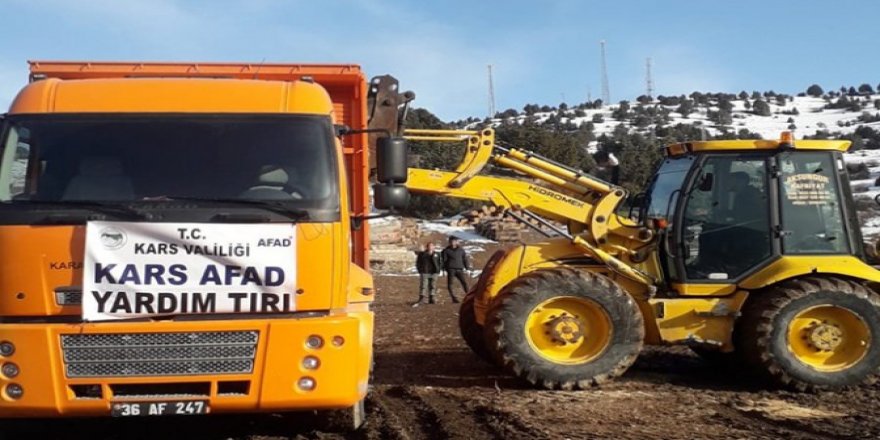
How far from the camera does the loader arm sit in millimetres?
9219

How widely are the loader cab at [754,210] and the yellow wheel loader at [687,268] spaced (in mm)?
14

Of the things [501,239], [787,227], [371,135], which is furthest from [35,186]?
[501,239]

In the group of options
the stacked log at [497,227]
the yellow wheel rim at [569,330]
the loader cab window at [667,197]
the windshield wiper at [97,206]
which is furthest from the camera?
the stacked log at [497,227]

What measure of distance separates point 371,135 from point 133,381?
3.34 metres

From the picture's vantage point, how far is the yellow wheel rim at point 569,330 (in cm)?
869

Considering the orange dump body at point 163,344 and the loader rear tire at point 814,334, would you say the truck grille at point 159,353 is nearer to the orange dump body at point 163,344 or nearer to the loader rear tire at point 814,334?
the orange dump body at point 163,344

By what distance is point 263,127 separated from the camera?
6.21 metres

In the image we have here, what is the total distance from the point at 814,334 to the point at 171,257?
20.2 ft

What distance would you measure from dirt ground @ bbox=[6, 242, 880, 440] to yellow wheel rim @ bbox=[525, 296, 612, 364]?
410 mm

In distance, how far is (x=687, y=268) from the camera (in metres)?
9.10

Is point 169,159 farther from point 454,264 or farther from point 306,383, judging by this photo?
point 454,264

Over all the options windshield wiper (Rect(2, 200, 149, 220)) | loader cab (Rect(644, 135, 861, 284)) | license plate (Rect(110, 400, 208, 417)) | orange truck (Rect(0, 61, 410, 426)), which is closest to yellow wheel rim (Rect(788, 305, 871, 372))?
loader cab (Rect(644, 135, 861, 284))

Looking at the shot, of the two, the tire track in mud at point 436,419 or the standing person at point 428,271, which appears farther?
the standing person at point 428,271

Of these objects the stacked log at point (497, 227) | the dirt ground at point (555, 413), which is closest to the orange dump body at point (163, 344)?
the dirt ground at point (555, 413)
